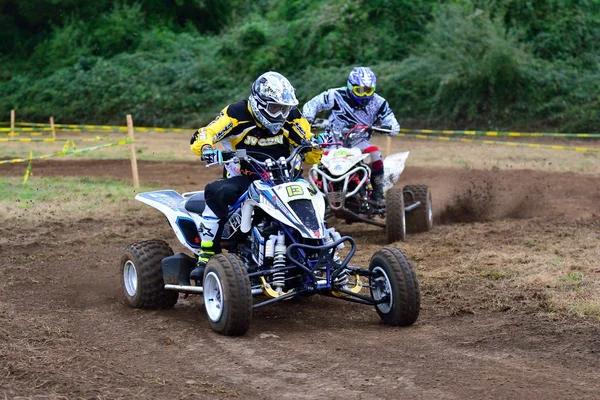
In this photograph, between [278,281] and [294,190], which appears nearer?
[278,281]

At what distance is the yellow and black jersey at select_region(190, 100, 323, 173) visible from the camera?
7.74 meters

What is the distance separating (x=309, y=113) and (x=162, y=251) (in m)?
4.48

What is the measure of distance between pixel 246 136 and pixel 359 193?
14.3 feet

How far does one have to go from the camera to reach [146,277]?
7973mm

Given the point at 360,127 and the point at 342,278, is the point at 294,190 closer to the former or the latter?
the point at 342,278

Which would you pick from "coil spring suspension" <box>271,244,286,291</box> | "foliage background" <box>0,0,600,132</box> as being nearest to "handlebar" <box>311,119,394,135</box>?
"coil spring suspension" <box>271,244,286,291</box>

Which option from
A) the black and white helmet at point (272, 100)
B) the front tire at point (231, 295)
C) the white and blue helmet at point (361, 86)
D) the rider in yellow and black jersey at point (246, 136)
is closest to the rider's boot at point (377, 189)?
the white and blue helmet at point (361, 86)

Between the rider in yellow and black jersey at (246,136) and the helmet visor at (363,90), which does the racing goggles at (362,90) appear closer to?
the helmet visor at (363,90)

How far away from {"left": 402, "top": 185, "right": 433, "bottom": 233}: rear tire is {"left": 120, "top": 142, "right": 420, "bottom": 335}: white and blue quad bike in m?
4.81

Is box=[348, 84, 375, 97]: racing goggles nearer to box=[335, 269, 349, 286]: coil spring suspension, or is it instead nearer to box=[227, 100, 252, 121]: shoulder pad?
box=[227, 100, 252, 121]: shoulder pad

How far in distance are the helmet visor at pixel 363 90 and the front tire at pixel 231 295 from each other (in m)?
5.62

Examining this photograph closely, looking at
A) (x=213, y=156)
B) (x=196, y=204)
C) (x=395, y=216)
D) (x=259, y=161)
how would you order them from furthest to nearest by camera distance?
1. (x=395, y=216)
2. (x=196, y=204)
3. (x=259, y=161)
4. (x=213, y=156)

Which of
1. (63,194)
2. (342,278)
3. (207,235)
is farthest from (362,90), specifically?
(63,194)

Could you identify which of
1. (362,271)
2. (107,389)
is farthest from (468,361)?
(107,389)
